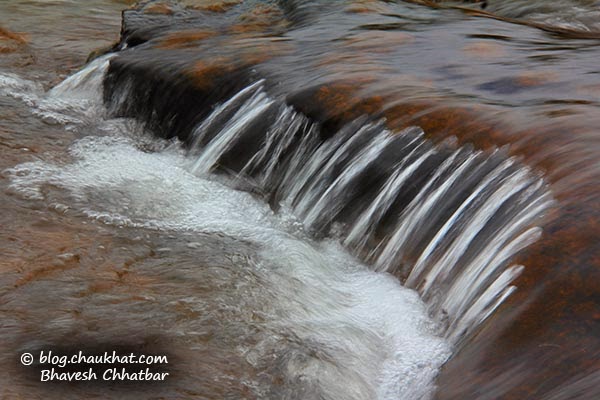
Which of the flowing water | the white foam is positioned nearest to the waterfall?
the flowing water

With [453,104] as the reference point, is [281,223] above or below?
below

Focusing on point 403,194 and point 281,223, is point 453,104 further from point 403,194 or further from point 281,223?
point 281,223

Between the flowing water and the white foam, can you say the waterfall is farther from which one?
the white foam

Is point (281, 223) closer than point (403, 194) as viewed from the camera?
No

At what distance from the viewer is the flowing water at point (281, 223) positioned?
11.5 feet

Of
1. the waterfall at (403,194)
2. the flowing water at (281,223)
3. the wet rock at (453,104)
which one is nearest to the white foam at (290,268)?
the flowing water at (281,223)

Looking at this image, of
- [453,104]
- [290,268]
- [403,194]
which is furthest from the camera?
[453,104]

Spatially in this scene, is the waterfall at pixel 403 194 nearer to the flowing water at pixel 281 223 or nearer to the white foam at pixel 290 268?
the flowing water at pixel 281 223

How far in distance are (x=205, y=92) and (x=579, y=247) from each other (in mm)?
3504

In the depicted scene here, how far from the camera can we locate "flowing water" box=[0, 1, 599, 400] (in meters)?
3.50

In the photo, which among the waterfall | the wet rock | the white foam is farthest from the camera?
the waterfall

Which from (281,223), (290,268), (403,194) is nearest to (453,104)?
(403,194)

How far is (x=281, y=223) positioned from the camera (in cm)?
507

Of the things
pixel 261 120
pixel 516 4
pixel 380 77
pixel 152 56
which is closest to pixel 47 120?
pixel 152 56
